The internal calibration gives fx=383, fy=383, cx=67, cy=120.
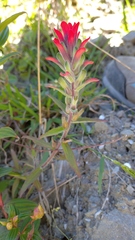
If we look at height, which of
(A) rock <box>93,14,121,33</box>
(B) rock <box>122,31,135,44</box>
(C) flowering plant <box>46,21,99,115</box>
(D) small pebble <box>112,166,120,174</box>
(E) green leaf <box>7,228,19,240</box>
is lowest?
(E) green leaf <box>7,228,19,240</box>

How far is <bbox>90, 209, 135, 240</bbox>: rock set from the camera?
4.90 feet

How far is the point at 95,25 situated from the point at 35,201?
139 cm

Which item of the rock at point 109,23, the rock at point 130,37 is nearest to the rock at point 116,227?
the rock at point 130,37

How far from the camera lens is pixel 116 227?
59.2 inches

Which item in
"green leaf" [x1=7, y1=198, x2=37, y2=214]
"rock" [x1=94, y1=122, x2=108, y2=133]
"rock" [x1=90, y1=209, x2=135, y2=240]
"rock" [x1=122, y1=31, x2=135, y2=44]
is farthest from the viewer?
"rock" [x1=122, y1=31, x2=135, y2=44]

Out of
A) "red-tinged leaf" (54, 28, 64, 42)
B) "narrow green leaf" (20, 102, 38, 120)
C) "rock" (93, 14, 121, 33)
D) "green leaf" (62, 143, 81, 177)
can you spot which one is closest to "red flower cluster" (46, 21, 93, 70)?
"red-tinged leaf" (54, 28, 64, 42)

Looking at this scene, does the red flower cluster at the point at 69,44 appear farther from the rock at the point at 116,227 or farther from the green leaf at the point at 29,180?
the rock at the point at 116,227

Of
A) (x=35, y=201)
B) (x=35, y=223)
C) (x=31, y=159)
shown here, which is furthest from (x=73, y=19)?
(x=35, y=223)

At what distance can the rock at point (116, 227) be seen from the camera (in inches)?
58.8

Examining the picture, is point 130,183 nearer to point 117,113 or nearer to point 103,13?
point 117,113

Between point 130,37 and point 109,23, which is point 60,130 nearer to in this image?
point 130,37

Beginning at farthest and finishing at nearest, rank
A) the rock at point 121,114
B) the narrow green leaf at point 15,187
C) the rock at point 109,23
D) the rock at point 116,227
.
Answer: the rock at point 109,23
the rock at point 121,114
the narrow green leaf at point 15,187
the rock at point 116,227

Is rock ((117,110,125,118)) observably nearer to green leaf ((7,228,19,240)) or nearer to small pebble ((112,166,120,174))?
small pebble ((112,166,120,174))

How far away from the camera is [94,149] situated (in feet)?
5.72
